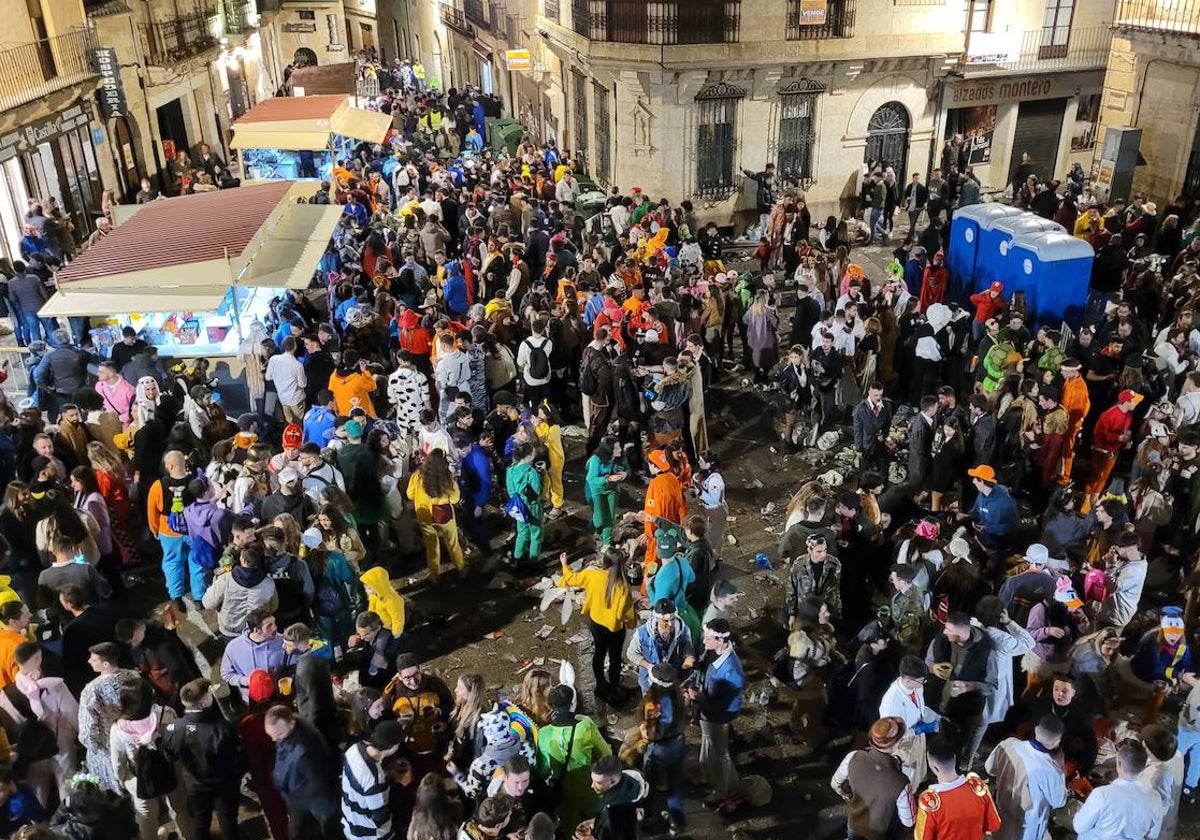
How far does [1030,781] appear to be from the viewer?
17.5 feet

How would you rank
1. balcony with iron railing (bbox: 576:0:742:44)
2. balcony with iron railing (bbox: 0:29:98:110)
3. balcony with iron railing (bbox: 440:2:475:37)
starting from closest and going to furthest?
balcony with iron railing (bbox: 0:29:98:110), balcony with iron railing (bbox: 576:0:742:44), balcony with iron railing (bbox: 440:2:475:37)

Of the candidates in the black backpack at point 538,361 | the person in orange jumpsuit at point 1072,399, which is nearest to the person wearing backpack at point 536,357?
the black backpack at point 538,361

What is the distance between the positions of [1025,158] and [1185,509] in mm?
14019

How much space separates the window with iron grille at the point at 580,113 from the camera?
75.8ft

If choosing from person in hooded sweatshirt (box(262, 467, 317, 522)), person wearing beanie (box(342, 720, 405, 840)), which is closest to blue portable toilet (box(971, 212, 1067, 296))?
person in hooded sweatshirt (box(262, 467, 317, 522))

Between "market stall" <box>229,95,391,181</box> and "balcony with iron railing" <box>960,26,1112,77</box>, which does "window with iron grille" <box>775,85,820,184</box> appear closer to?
"balcony with iron railing" <box>960,26,1112,77</box>

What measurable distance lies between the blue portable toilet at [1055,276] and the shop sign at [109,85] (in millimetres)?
19182

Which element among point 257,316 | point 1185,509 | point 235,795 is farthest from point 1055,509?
point 257,316

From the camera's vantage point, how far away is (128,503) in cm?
902

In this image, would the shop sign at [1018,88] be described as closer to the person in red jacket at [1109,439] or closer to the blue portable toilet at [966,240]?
the blue portable toilet at [966,240]

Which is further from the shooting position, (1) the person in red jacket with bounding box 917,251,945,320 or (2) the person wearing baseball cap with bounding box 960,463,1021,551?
(1) the person in red jacket with bounding box 917,251,945,320

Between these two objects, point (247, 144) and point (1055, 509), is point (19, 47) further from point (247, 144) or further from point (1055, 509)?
point (1055, 509)

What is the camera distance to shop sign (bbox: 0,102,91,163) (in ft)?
57.7

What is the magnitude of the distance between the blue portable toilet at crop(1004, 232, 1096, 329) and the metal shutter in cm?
1143
